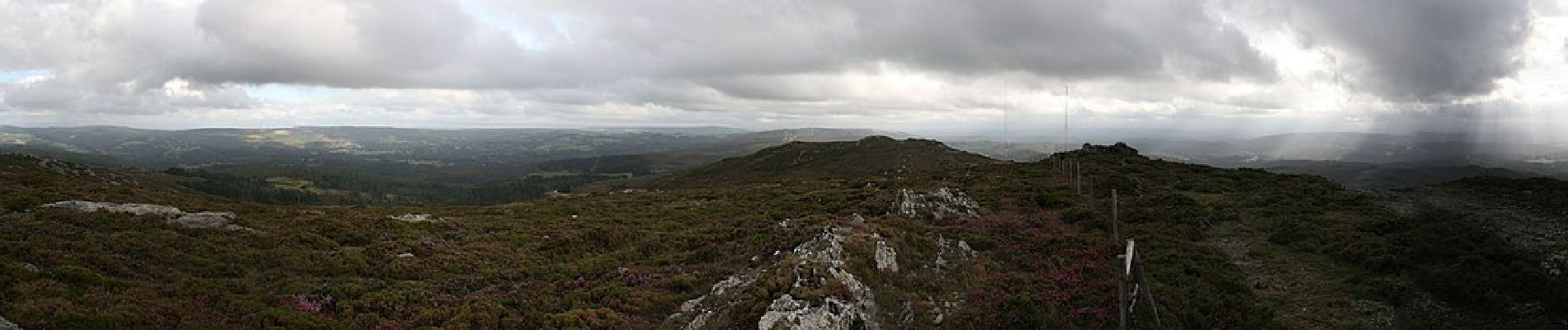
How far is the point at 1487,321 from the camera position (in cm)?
1611

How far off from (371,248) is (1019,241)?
32120mm

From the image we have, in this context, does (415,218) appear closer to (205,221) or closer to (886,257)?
(205,221)

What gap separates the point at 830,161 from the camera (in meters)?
156

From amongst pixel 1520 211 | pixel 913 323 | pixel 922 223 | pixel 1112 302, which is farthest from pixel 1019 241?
pixel 1520 211

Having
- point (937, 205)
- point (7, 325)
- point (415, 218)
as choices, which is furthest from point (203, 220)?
point (937, 205)

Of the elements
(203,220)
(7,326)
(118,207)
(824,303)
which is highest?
(118,207)

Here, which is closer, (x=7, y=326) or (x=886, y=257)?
(x=7, y=326)

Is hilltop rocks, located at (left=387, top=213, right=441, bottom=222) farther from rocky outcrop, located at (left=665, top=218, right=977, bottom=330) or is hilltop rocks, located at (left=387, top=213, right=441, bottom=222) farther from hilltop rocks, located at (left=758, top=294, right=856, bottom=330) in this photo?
hilltop rocks, located at (left=758, top=294, right=856, bottom=330)

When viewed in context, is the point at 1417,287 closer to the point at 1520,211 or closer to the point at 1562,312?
the point at 1562,312

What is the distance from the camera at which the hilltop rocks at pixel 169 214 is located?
29219 millimetres

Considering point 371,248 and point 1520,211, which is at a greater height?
point 1520,211

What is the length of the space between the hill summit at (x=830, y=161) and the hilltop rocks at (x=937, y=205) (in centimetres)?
7012

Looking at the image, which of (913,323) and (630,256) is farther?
(630,256)

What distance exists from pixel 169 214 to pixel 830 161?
132366 mm
